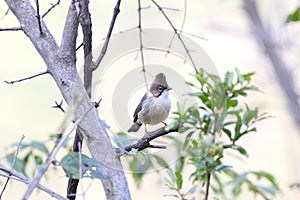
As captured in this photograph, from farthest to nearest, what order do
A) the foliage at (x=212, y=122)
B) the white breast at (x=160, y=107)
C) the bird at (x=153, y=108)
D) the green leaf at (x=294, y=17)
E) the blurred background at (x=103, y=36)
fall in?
the blurred background at (x=103, y=36) < the white breast at (x=160, y=107) < the bird at (x=153, y=108) < the green leaf at (x=294, y=17) < the foliage at (x=212, y=122)

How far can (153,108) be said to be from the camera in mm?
2096

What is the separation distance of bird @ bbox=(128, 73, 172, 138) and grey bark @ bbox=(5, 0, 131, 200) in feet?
1.64

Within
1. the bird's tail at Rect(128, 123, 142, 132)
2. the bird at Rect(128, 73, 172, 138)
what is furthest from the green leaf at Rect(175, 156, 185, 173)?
the bird's tail at Rect(128, 123, 142, 132)

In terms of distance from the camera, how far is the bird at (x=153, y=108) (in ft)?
6.19

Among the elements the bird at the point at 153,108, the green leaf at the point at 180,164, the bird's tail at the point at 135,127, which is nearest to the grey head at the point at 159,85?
the bird at the point at 153,108

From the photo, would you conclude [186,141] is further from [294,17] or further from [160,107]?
[160,107]

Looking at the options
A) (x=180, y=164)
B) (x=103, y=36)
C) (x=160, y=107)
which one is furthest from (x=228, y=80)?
(x=103, y=36)

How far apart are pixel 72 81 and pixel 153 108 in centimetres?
92

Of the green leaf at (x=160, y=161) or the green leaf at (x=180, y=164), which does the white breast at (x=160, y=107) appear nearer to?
the green leaf at (x=160, y=161)

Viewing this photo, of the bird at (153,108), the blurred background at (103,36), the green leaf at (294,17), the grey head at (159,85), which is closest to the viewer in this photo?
the green leaf at (294,17)

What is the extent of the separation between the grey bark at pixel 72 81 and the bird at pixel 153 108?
1.64 feet

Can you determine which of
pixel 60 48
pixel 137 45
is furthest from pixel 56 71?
pixel 137 45

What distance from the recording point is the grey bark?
3.60 feet

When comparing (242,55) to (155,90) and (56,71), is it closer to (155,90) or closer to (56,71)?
(155,90)
